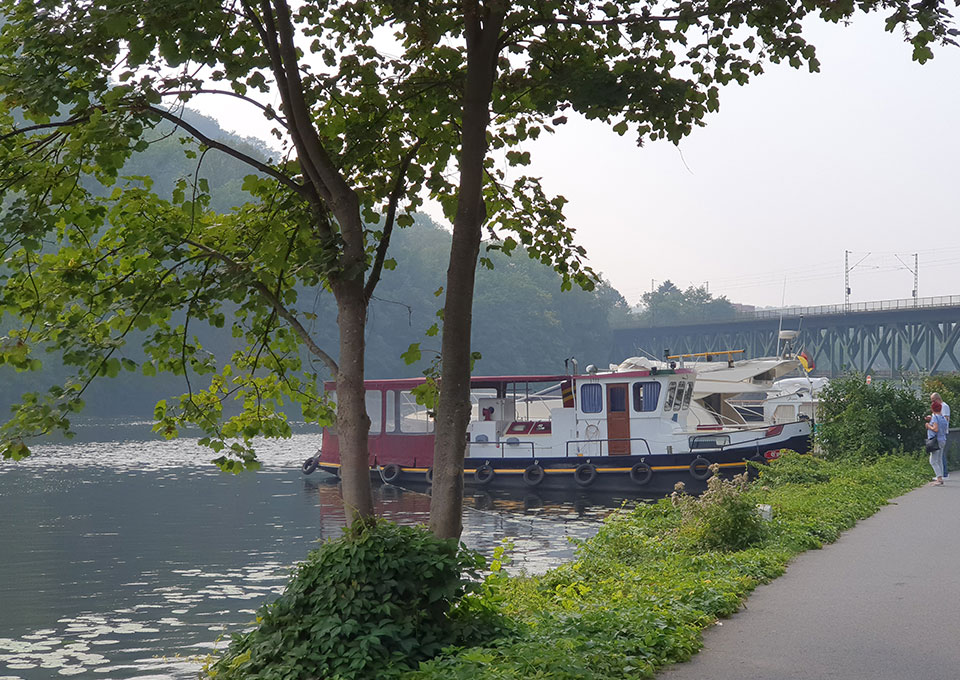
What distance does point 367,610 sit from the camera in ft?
23.4

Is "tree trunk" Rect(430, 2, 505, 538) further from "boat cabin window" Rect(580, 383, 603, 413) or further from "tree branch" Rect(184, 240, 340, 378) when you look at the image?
"boat cabin window" Rect(580, 383, 603, 413)

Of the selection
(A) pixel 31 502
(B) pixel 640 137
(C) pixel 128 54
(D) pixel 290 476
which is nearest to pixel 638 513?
(B) pixel 640 137

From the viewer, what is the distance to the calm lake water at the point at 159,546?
1434 cm

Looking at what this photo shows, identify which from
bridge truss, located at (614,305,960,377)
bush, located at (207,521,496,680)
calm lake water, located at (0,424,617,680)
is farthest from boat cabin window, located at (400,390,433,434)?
bridge truss, located at (614,305,960,377)

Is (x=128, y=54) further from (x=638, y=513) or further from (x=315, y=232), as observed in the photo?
(x=638, y=513)

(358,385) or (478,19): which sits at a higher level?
(478,19)

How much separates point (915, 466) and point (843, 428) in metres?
2.21

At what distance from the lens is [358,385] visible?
7.97m

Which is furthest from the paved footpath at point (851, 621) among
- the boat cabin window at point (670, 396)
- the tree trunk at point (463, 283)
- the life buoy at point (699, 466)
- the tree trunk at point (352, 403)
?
the boat cabin window at point (670, 396)

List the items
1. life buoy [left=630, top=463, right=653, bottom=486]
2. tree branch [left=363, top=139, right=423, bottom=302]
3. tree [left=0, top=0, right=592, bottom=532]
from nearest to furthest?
tree [left=0, top=0, right=592, bottom=532] → tree branch [left=363, top=139, right=423, bottom=302] → life buoy [left=630, top=463, right=653, bottom=486]

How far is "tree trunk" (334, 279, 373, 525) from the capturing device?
7.89 meters

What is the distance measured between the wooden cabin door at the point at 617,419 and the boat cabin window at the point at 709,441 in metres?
1.88

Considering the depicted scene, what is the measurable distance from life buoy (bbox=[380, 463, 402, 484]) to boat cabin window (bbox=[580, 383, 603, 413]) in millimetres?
6321

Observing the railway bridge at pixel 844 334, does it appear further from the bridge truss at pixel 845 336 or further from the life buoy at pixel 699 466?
the life buoy at pixel 699 466
